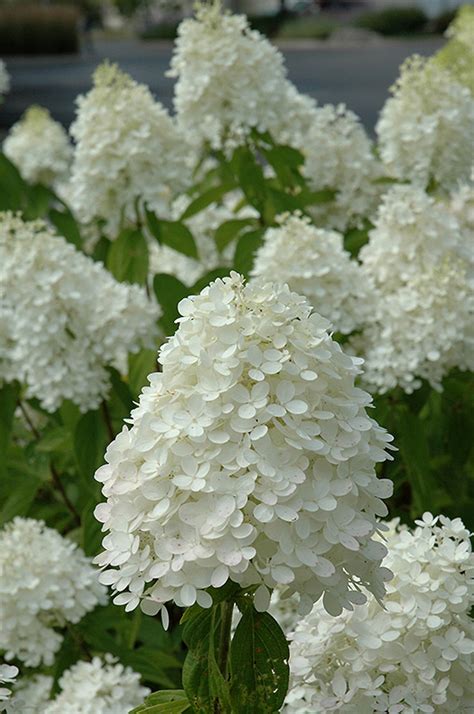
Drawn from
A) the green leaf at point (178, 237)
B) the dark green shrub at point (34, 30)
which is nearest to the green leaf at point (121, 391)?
the green leaf at point (178, 237)

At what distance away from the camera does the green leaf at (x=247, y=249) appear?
2.52 m

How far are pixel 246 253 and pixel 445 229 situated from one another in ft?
1.68

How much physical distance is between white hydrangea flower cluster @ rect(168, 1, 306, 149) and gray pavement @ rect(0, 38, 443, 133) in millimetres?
7151

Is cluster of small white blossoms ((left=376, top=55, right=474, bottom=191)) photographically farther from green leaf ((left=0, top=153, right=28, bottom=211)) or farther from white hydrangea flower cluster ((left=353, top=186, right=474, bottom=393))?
green leaf ((left=0, top=153, right=28, bottom=211))

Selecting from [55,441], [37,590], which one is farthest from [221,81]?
[37,590]

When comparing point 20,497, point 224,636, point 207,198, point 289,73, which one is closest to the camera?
point 224,636

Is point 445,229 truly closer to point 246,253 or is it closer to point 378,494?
point 246,253

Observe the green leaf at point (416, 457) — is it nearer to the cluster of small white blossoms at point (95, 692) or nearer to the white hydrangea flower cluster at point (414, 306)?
the white hydrangea flower cluster at point (414, 306)

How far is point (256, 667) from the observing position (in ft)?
3.60

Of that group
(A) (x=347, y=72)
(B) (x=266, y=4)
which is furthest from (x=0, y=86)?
(B) (x=266, y=4)

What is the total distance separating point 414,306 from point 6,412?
83 cm

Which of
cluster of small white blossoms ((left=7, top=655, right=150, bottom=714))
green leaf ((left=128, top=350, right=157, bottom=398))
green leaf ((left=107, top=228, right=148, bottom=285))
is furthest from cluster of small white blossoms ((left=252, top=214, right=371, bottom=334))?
cluster of small white blossoms ((left=7, top=655, right=150, bottom=714))

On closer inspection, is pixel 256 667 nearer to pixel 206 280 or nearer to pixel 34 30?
pixel 206 280

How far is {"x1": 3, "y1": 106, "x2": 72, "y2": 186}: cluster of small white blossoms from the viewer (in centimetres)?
411
